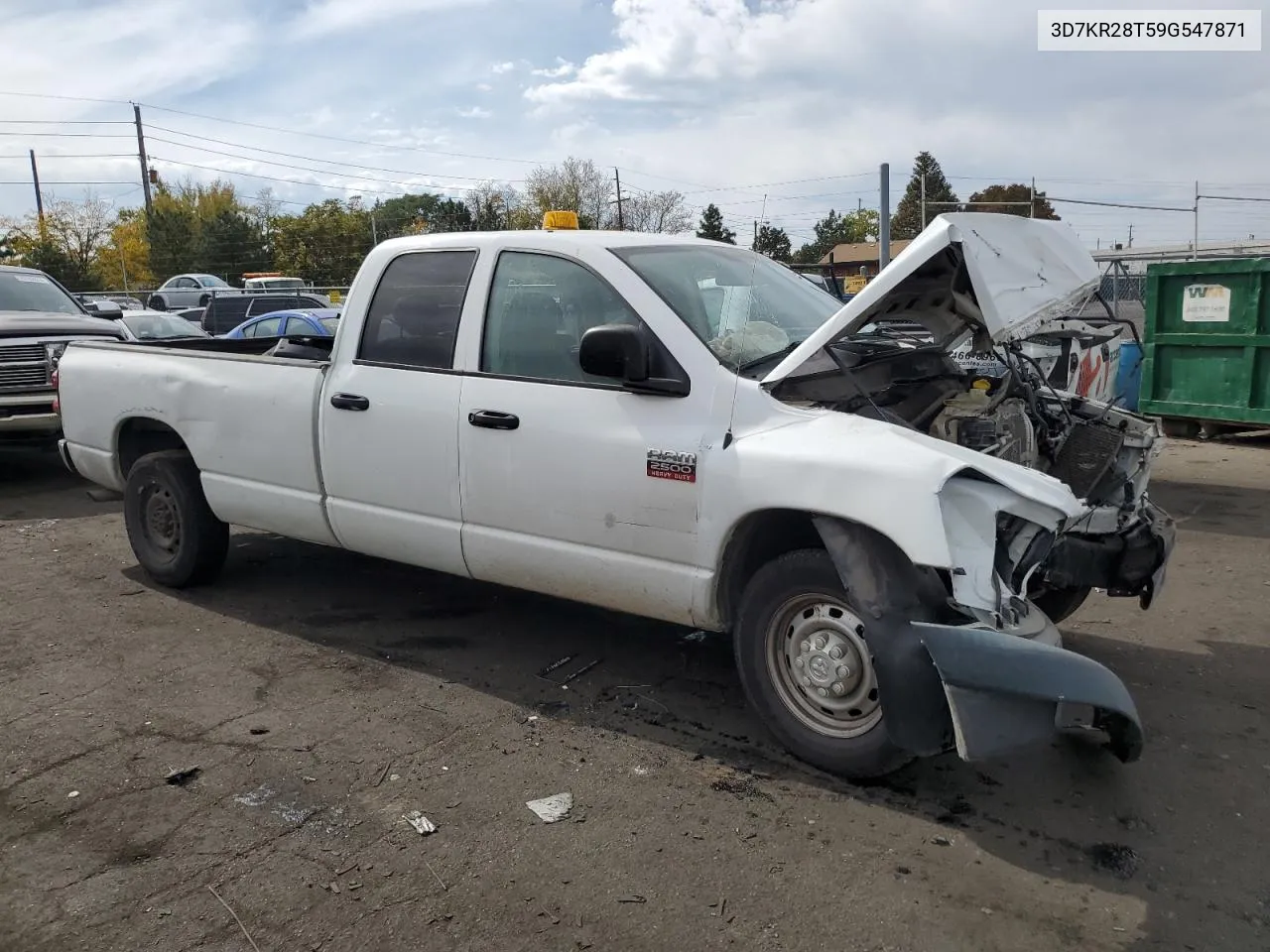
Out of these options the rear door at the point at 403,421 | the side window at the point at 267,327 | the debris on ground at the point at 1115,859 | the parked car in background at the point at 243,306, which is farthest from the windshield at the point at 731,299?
the parked car in background at the point at 243,306

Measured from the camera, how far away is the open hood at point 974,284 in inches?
146

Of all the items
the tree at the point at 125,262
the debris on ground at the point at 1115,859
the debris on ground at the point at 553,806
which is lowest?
the debris on ground at the point at 1115,859

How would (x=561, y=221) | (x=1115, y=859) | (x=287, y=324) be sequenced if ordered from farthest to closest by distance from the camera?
(x=287, y=324) → (x=561, y=221) → (x=1115, y=859)

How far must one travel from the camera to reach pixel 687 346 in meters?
4.04

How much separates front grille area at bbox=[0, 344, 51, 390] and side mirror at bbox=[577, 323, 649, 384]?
7.38m

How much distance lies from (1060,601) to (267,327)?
1286 cm

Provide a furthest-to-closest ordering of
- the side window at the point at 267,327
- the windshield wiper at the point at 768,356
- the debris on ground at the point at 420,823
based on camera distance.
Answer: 1. the side window at the point at 267,327
2. the windshield wiper at the point at 768,356
3. the debris on ground at the point at 420,823

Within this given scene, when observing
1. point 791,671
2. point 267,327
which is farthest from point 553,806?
point 267,327

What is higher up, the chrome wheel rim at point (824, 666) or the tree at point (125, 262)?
the tree at point (125, 262)

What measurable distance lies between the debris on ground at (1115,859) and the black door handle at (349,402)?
3.52 metres

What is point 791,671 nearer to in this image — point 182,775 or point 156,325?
point 182,775

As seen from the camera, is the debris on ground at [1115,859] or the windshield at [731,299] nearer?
the debris on ground at [1115,859]

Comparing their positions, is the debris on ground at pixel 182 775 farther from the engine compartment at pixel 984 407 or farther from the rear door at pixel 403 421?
the engine compartment at pixel 984 407

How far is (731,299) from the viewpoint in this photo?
Answer: 4.50 metres
